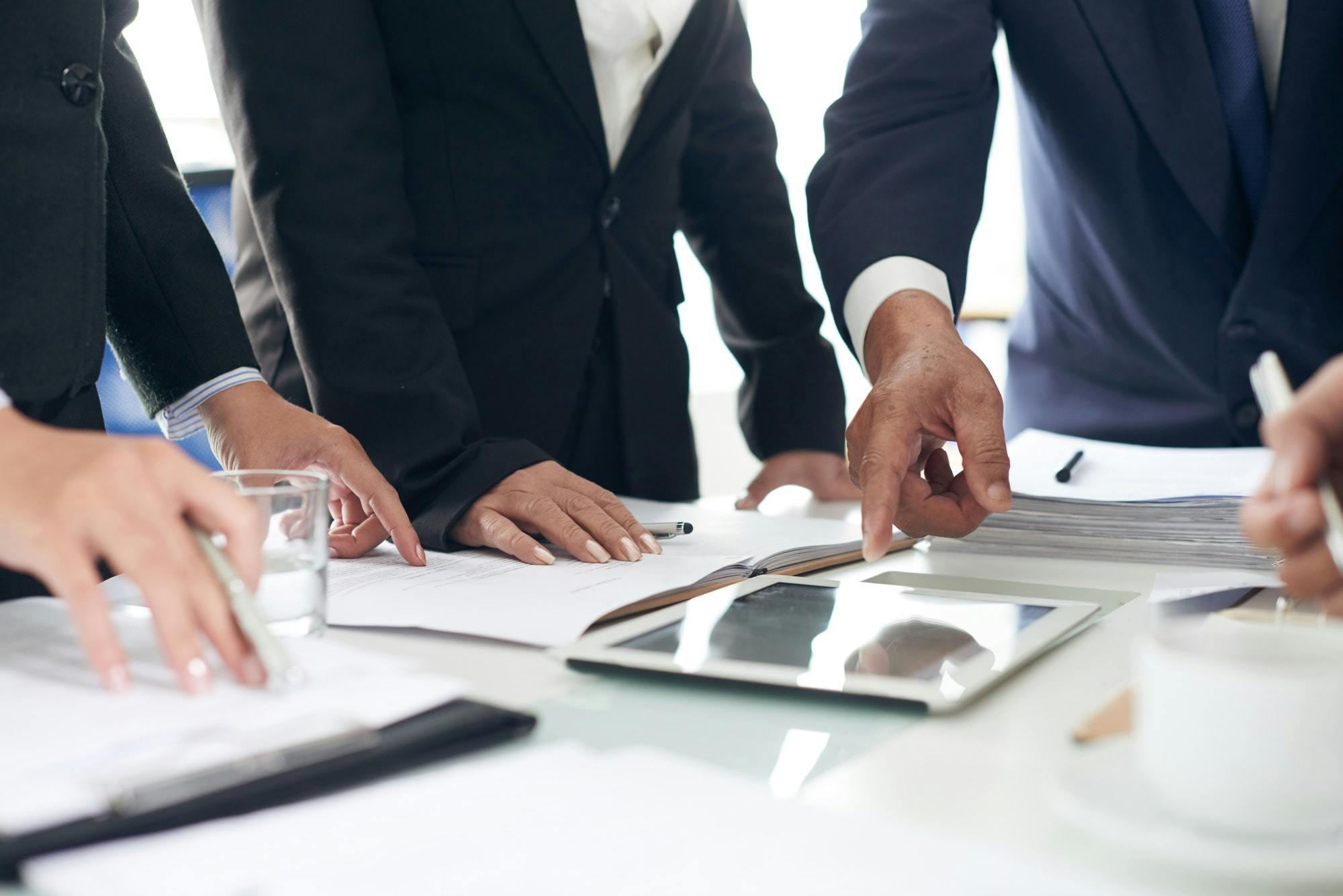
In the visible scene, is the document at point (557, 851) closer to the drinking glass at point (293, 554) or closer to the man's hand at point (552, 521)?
the drinking glass at point (293, 554)

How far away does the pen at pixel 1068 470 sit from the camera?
1159 mm

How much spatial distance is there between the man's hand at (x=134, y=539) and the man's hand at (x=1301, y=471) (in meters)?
0.51

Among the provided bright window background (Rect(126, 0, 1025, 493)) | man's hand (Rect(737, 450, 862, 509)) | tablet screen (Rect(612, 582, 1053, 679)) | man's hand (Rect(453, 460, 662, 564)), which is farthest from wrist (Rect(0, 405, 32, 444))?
bright window background (Rect(126, 0, 1025, 493))

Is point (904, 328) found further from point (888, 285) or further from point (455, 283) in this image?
point (455, 283)

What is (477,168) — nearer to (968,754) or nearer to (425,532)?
(425,532)

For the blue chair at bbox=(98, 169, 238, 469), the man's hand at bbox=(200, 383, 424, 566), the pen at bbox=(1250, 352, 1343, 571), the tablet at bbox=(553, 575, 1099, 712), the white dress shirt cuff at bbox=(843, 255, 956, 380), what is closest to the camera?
the pen at bbox=(1250, 352, 1343, 571)

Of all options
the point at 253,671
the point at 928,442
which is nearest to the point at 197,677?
the point at 253,671

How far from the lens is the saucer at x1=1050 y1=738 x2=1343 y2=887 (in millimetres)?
402

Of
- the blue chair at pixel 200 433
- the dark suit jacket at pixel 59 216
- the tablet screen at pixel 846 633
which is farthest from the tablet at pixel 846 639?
the blue chair at pixel 200 433

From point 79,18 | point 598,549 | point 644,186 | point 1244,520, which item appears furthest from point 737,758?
point 644,186

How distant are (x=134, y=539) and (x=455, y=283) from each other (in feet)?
2.85

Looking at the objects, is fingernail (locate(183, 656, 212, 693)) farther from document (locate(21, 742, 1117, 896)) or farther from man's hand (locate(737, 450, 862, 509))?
man's hand (locate(737, 450, 862, 509))

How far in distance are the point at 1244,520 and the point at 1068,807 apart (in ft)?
0.73

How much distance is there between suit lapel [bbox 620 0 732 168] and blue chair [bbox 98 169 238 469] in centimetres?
58
